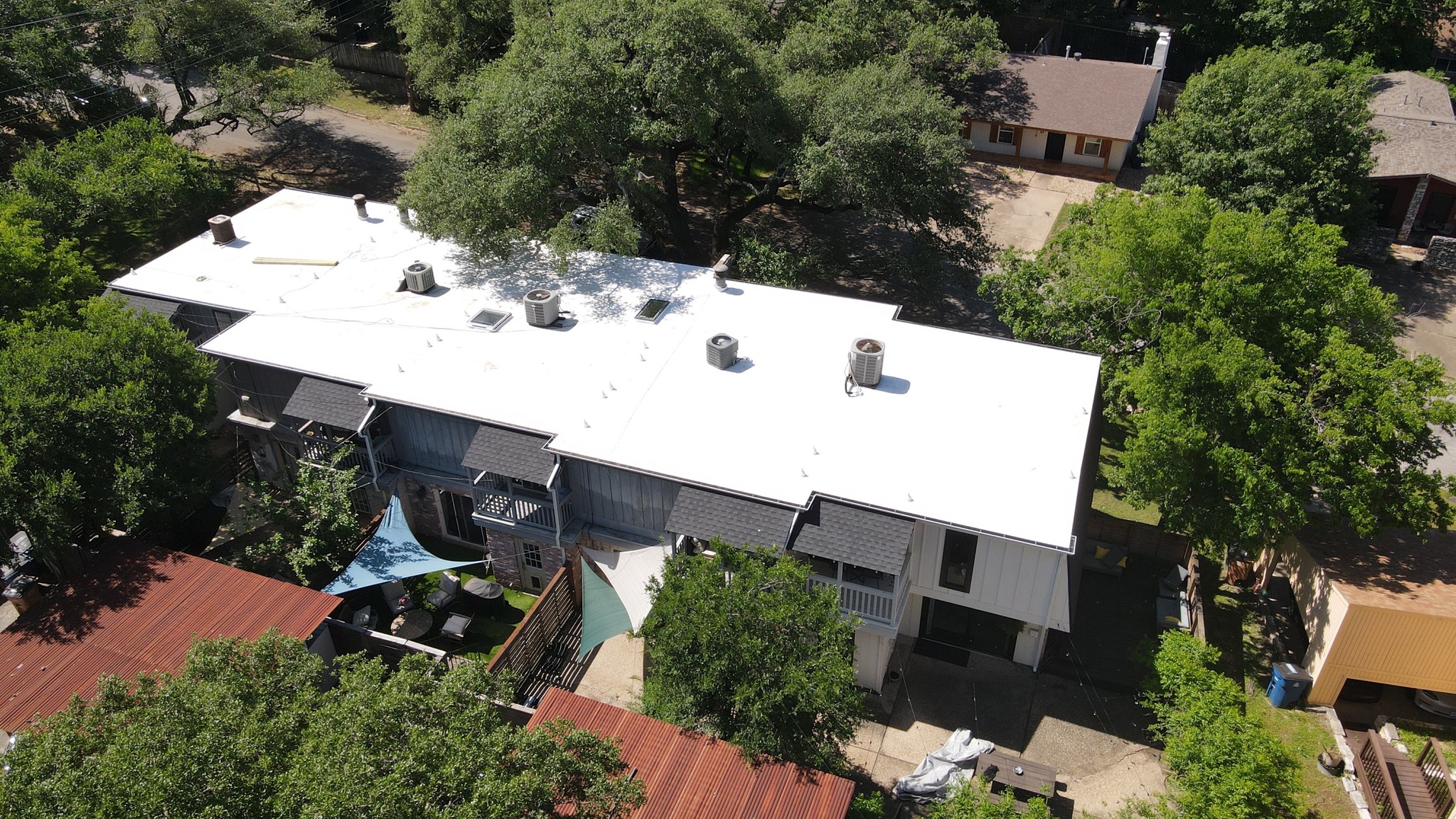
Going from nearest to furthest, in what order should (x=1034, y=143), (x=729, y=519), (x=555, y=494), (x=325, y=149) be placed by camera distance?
(x=729, y=519), (x=555, y=494), (x=325, y=149), (x=1034, y=143)

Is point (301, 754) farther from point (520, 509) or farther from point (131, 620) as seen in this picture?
point (131, 620)

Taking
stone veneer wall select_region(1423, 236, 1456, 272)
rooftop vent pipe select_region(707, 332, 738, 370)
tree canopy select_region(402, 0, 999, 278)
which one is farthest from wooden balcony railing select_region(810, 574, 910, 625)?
stone veneer wall select_region(1423, 236, 1456, 272)

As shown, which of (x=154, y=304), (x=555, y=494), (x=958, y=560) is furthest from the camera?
(x=154, y=304)

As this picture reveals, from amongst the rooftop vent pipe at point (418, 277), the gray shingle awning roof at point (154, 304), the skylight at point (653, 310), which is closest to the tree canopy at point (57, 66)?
the gray shingle awning roof at point (154, 304)

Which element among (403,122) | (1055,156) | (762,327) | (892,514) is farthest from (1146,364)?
(403,122)

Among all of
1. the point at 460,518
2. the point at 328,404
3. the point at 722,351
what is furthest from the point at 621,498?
the point at 328,404

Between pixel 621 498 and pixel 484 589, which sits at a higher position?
pixel 621 498
